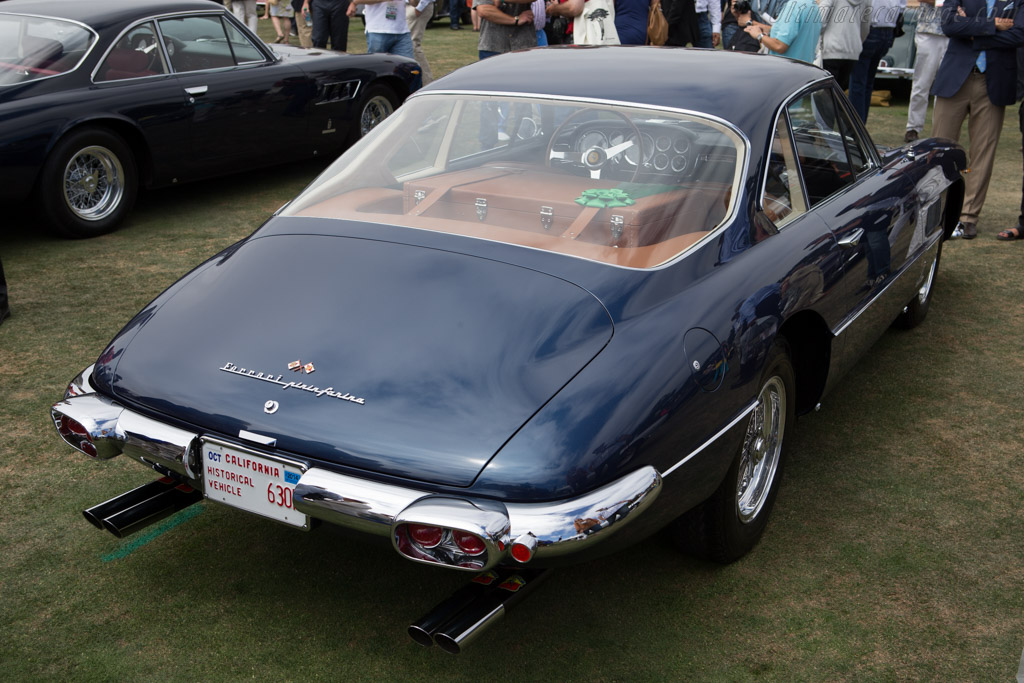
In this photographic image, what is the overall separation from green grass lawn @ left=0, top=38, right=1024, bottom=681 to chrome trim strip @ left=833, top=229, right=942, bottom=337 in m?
0.56

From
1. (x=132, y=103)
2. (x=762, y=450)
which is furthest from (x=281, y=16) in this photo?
(x=762, y=450)

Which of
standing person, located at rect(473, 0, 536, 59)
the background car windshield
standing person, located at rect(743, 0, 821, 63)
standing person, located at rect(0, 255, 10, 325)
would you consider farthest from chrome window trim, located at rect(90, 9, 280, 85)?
standing person, located at rect(743, 0, 821, 63)

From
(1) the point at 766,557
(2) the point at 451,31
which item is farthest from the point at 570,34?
(2) the point at 451,31

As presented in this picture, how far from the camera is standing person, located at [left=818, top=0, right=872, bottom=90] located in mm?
8023

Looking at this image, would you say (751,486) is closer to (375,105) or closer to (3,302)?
(3,302)

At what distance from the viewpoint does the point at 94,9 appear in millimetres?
6602

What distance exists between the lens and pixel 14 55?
6176 millimetres

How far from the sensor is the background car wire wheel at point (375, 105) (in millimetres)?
8391

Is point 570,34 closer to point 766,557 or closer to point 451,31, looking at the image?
point 766,557

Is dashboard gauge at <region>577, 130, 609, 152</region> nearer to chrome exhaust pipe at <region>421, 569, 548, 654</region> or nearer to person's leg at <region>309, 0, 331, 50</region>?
chrome exhaust pipe at <region>421, 569, 548, 654</region>

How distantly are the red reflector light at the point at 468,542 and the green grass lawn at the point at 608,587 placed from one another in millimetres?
379

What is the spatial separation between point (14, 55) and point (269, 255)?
419cm

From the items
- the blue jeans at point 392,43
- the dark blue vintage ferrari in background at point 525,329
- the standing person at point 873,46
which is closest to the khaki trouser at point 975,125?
the standing person at point 873,46

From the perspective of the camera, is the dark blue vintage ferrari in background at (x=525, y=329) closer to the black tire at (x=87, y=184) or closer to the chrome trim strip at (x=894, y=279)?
the chrome trim strip at (x=894, y=279)
